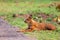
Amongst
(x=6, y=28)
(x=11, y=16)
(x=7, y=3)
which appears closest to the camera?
(x=6, y=28)

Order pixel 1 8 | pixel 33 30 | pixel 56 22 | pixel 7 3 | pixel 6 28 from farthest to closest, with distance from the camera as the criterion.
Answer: pixel 7 3, pixel 1 8, pixel 56 22, pixel 6 28, pixel 33 30

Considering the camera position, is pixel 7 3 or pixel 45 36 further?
pixel 7 3

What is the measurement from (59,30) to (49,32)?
0.64 meters

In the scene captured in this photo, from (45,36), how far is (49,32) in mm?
934

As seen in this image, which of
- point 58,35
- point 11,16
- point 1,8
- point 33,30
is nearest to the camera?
point 58,35

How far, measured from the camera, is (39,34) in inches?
445

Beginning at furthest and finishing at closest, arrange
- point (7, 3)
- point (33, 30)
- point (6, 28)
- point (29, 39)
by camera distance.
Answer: point (7, 3)
point (6, 28)
point (33, 30)
point (29, 39)

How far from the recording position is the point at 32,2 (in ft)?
83.1

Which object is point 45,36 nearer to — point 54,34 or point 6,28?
point 54,34

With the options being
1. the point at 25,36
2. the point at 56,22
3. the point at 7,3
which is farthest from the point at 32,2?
the point at 25,36

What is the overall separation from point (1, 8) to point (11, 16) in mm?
4150

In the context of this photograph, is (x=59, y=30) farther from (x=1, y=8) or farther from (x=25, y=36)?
(x=1, y=8)

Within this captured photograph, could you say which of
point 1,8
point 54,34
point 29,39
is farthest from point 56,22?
point 1,8

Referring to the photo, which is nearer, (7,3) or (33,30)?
(33,30)
